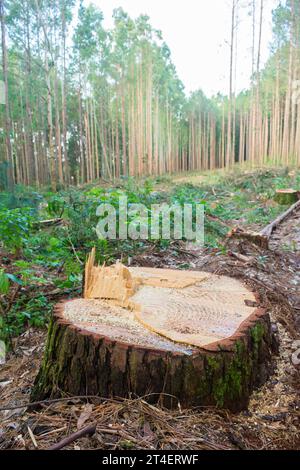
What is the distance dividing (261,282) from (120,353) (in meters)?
2.43

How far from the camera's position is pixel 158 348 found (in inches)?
65.2

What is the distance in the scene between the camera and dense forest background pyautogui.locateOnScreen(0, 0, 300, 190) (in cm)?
1435

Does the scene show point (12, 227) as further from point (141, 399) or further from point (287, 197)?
point (287, 197)

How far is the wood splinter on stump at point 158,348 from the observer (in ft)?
5.41

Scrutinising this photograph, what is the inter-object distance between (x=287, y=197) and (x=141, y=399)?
26.3ft

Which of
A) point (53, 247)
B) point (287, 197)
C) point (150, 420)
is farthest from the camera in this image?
point (287, 197)

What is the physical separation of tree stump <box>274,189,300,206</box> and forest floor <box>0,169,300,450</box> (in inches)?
91.0

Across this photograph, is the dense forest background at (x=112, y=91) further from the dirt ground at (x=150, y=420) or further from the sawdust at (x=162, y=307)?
the dirt ground at (x=150, y=420)

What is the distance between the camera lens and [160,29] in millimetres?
19953

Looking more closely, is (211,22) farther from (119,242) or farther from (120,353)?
(120,353)

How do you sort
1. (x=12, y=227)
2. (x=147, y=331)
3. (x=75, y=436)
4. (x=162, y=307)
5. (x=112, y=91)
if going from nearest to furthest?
1. (x=75, y=436)
2. (x=147, y=331)
3. (x=162, y=307)
4. (x=12, y=227)
5. (x=112, y=91)

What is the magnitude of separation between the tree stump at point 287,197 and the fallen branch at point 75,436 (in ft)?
26.7

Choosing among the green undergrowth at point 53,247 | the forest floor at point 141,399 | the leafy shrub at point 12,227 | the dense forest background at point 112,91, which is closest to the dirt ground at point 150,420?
the forest floor at point 141,399

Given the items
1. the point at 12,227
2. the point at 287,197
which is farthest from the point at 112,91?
the point at 12,227
